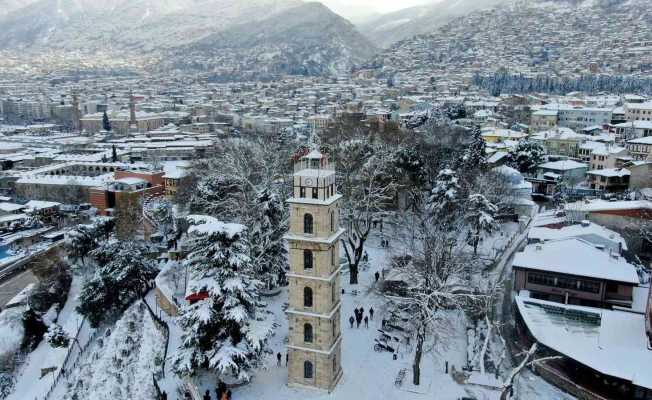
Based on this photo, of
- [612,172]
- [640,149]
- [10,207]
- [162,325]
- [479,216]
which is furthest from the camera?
[640,149]

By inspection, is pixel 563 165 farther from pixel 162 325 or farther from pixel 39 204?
pixel 39 204

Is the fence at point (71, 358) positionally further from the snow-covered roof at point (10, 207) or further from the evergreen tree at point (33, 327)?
the snow-covered roof at point (10, 207)

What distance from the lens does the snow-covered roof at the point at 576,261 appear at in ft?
84.5

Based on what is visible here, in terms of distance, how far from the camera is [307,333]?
1978 centimetres

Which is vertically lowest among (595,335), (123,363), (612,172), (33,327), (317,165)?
(33,327)

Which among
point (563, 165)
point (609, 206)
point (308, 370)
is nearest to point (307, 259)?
point (308, 370)

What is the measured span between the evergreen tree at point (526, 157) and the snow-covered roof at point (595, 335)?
2715cm

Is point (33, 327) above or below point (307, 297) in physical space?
below

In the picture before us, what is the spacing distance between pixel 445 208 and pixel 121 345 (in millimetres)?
19675

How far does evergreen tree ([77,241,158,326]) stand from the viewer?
30.3 m

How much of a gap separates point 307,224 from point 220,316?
14.5 feet

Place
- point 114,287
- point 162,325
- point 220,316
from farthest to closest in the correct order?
1. point 114,287
2. point 162,325
3. point 220,316

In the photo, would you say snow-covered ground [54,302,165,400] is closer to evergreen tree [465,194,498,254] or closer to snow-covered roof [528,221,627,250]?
evergreen tree [465,194,498,254]

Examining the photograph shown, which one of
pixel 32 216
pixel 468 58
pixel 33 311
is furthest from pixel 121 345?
pixel 468 58
